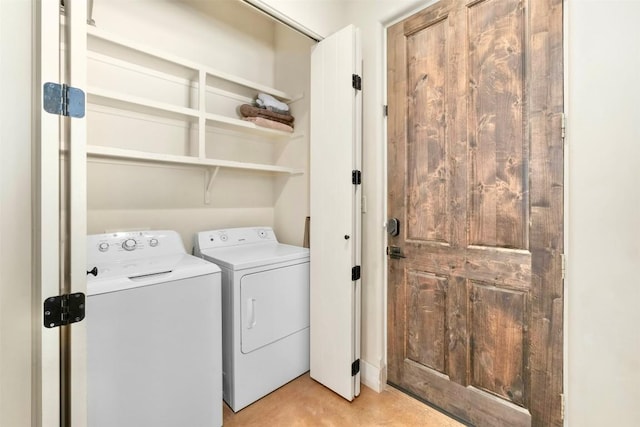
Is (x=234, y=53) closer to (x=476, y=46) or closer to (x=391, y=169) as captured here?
(x=391, y=169)

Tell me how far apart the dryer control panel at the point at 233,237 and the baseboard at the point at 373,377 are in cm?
120

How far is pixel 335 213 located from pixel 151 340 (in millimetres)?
1168

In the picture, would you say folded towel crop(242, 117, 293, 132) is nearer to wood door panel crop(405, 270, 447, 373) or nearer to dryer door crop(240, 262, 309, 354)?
dryer door crop(240, 262, 309, 354)

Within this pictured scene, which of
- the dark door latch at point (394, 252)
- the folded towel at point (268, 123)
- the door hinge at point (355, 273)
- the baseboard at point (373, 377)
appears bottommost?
the baseboard at point (373, 377)

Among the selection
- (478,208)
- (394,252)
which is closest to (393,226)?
(394,252)

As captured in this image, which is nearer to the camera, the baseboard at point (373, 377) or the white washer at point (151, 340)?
the white washer at point (151, 340)

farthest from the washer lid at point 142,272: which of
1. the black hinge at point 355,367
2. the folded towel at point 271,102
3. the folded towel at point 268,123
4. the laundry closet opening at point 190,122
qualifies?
the folded towel at point 271,102

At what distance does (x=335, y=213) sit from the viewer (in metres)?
1.81

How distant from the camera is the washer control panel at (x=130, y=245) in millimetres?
1566

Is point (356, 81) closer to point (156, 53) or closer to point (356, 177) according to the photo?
point (356, 177)

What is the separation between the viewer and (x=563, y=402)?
48.4 inches

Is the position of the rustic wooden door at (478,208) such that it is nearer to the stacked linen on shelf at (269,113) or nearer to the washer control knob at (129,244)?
the stacked linen on shelf at (269,113)

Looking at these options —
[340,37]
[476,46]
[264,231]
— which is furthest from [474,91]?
[264,231]

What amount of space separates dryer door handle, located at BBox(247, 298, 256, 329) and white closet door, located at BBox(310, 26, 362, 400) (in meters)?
0.44
